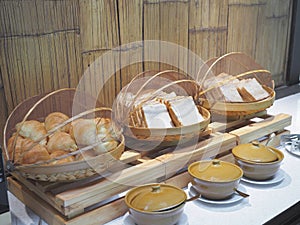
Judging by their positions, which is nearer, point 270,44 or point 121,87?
point 121,87

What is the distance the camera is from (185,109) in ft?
3.77

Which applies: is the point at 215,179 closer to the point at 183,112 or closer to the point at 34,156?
the point at 183,112

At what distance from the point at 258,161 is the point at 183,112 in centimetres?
26

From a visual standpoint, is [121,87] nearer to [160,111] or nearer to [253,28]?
[160,111]

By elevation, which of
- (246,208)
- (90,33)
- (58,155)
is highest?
(90,33)

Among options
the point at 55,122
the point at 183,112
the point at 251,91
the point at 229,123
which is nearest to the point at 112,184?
the point at 55,122

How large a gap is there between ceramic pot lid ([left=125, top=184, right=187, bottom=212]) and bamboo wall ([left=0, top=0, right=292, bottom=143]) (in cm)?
47

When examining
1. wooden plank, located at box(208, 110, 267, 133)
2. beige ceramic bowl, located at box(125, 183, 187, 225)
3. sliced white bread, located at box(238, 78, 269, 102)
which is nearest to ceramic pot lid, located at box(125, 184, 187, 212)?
beige ceramic bowl, located at box(125, 183, 187, 225)

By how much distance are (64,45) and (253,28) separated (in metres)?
1.02

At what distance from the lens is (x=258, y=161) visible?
1074 millimetres

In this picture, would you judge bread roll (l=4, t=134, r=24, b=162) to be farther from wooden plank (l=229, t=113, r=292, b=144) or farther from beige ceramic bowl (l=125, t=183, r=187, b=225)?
wooden plank (l=229, t=113, r=292, b=144)

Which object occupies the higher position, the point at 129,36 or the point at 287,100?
the point at 129,36

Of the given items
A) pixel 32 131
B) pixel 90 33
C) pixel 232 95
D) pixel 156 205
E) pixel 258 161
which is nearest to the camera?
pixel 156 205

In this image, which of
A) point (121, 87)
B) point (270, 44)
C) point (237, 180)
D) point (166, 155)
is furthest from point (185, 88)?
point (270, 44)
